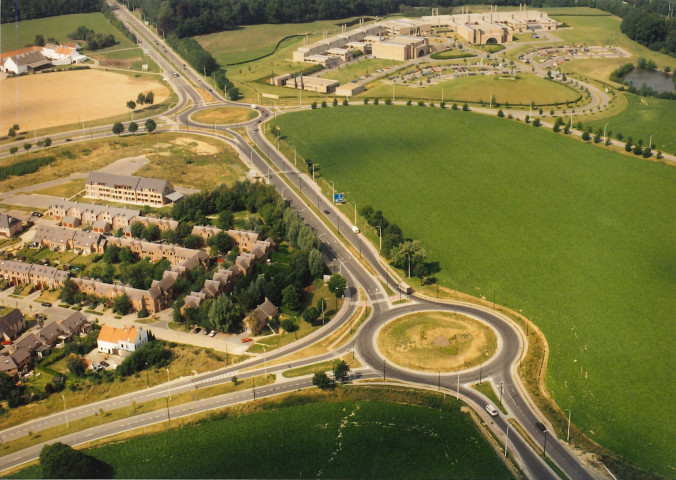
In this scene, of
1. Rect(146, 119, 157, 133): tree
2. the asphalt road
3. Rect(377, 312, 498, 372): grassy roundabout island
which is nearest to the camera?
the asphalt road

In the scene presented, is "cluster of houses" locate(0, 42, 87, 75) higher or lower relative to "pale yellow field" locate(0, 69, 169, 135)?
higher

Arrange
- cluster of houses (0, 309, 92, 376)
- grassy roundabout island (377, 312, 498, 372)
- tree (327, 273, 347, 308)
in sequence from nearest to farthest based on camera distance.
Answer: grassy roundabout island (377, 312, 498, 372), cluster of houses (0, 309, 92, 376), tree (327, 273, 347, 308)

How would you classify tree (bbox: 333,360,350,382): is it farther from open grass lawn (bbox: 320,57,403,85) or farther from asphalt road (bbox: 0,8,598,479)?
open grass lawn (bbox: 320,57,403,85)

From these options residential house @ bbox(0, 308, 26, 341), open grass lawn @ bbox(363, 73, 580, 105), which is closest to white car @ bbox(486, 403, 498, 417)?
residential house @ bbox(0, 308, 26, 341)

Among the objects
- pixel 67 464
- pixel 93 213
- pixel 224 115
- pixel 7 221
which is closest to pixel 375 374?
pixel 67 464

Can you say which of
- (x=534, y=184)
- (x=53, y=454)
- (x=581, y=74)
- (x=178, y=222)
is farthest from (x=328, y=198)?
(x=581, y=74)

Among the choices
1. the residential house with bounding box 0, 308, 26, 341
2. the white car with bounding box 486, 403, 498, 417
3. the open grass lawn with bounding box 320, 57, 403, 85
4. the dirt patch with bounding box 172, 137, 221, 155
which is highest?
the open grass lawn with bounding box 320, 57, 403, 85

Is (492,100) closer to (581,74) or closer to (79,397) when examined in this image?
(581,74)
